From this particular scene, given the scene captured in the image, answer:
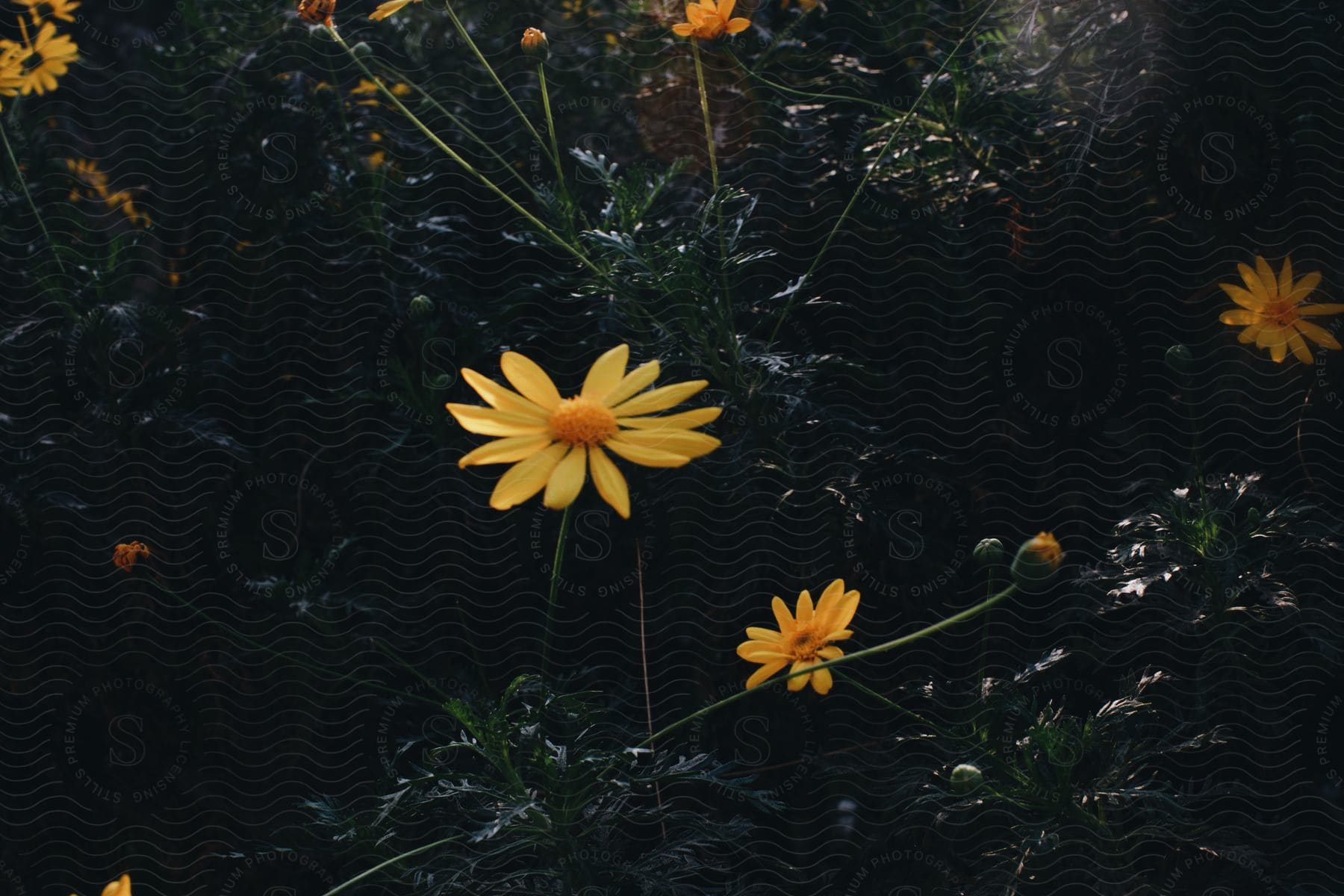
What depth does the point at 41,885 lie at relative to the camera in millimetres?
1992

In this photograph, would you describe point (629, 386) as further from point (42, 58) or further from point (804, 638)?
point (42, 58)

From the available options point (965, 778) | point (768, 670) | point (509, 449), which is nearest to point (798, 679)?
point (768, 670)

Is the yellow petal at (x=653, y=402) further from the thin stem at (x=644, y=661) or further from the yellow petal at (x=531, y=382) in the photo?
the thin stem at (x=644, y=661)

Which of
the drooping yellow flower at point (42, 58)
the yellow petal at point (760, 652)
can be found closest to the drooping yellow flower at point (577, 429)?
the yellow petal at point (760, 652)

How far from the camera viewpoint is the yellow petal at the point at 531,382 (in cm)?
148

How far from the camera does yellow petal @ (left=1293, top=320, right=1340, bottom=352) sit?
1.91 meters

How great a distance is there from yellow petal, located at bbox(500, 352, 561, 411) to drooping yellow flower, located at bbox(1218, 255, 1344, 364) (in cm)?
116

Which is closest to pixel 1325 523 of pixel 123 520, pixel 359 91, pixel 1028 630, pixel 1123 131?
pixel 1028 630

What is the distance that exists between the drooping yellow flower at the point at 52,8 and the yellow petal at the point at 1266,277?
92.8 inches

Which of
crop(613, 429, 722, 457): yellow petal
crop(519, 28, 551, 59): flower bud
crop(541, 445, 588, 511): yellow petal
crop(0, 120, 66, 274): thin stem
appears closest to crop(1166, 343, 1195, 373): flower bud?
crop(613, 429, 722, 457): yellow petal

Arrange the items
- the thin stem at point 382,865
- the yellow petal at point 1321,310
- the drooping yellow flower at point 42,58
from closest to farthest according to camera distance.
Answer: the thin stem at point 382,865
the yellow petal at point 1321,310
the drooping yellow flower at point 42,58

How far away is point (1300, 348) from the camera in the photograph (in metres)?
1.92

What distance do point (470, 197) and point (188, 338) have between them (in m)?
0.62

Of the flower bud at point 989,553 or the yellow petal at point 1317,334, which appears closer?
the flower bud at point 989,553
